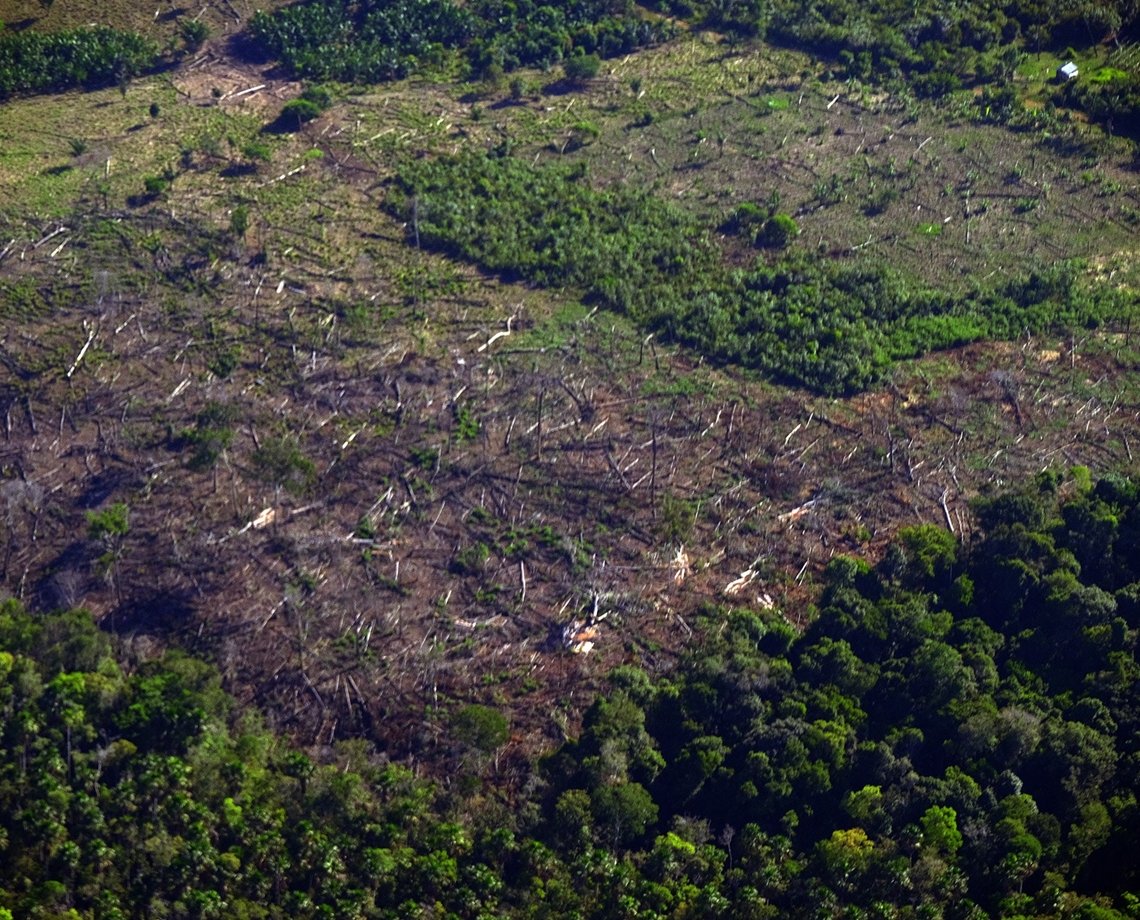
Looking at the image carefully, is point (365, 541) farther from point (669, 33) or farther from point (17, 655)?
point (669, 33)

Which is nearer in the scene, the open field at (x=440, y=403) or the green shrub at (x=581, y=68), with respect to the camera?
the open field at (x=440, y=403)

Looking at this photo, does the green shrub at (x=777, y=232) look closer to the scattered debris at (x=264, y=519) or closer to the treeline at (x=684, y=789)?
the treeline at (x=684, y=789)

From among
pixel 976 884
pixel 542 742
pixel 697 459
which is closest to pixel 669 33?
pixel 697 459

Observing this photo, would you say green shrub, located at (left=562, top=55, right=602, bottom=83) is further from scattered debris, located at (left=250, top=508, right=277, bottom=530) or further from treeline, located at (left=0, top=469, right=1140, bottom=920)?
treeline, located at (left=0, top=469, right=1140, bottom=920)

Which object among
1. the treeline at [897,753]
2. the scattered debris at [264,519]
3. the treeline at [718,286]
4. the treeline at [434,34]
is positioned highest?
the treeline at [434,34]

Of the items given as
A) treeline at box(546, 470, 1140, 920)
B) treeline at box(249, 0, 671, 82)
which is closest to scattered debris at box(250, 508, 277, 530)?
treeline at box(546, 470, 1140, 920)

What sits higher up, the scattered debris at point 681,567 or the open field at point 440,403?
the open field at point 440,403

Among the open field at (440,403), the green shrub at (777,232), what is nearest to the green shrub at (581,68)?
the open field at (440,403)
